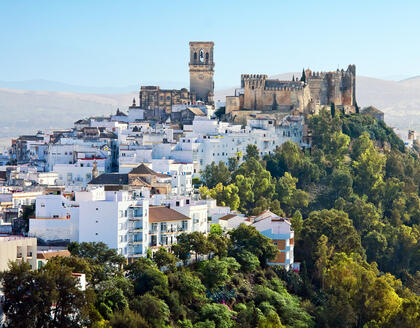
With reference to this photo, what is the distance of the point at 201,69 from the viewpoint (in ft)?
351

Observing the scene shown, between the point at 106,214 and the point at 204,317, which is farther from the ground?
the point at 106,214

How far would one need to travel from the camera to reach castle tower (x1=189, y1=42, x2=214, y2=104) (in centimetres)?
10719

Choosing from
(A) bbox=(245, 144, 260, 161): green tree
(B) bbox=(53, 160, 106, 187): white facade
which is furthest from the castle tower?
(B) bbox=(53, 160, 106, 187): white facade

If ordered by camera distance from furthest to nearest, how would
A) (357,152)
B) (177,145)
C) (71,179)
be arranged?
(357,152) → (177,145) → (71,179)

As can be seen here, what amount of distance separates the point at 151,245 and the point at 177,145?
26527 millimetres

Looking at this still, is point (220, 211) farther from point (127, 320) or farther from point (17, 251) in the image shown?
point (17, 251)

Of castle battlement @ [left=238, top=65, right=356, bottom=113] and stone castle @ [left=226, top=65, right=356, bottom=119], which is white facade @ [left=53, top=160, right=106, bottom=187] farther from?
castle battlement @ [left=238, top=65, right=356, bottom=113]

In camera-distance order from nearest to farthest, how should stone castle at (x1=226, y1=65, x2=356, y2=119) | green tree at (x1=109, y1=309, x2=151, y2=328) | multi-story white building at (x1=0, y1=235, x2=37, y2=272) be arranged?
multi-story white building at (x1=0, y1=235, x2=37, y2=272)
green tree at (x1=109, y1=309, x2=151, y2=328)
stone castle at (x1=226, y1=65, x2=356, y2=119)

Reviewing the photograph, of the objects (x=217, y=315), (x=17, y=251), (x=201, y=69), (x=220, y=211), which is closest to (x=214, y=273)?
(x=217, y=315)

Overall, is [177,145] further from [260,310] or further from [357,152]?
[260,310]

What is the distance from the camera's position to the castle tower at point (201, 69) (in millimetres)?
107188

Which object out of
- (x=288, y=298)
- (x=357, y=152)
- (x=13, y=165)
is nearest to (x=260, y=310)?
(x=288, y=298)

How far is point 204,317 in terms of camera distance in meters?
52.1

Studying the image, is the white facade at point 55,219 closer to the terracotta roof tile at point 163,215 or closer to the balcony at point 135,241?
the balcony at point 135,241
